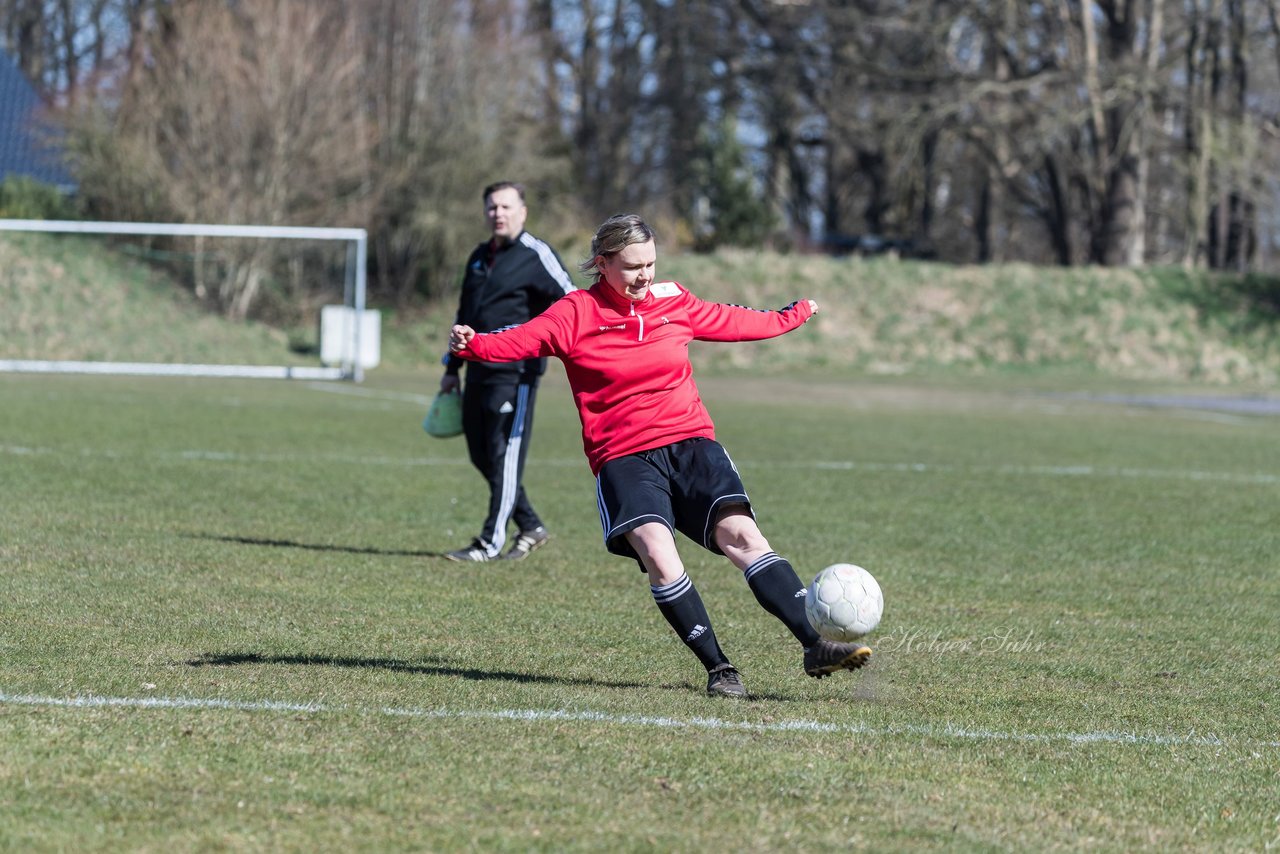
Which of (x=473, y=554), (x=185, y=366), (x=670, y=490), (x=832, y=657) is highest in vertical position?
(x=670, y=490)

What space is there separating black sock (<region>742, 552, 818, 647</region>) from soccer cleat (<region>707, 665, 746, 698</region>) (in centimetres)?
25

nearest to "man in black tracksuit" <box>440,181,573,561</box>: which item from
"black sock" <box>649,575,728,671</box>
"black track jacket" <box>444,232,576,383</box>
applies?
"black track jacket" <box>444,232,576,383</box>

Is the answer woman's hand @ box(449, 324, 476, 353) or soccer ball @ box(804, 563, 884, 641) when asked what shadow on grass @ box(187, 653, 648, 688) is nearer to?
soccer ball @ box(804, 563, 884, 641)

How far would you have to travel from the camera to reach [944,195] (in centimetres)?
5722

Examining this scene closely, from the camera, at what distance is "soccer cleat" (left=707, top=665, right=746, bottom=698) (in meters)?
5.28

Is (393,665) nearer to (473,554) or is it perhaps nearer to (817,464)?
(473,554)

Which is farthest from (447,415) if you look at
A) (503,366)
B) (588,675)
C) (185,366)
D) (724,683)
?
(185,366)

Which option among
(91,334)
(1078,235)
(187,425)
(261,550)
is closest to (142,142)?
(91,334)

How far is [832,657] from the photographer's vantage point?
5.09 meters

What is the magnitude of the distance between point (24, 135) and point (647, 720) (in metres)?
39.2

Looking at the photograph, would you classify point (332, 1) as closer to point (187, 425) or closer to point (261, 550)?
point (187, 425)

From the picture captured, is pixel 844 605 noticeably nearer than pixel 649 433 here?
Yes

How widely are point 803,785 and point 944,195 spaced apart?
54895mm

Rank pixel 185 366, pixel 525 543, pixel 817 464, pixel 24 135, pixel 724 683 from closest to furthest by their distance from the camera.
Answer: pixel 724 683
pixel 525 543
pixel 817 464
pixel 185 366
pixel 24 135
